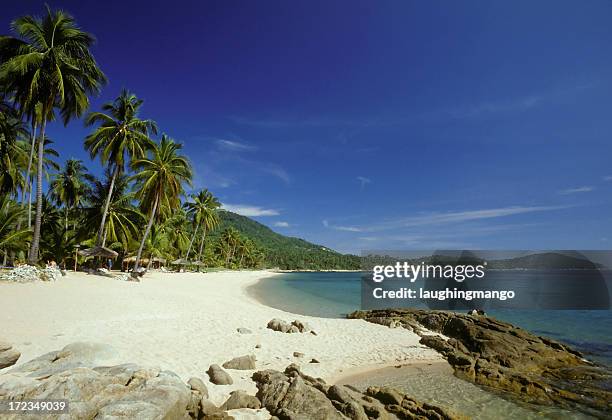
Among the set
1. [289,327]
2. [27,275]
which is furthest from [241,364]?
[27,275]

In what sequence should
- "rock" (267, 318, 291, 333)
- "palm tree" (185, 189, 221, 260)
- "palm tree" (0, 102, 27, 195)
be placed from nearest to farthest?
1. "rock" (267, 318, 291, 333)
2. "palm tree" (0, 102, 27, 195)
3. "palm tree" (185, 189, 221, 260)

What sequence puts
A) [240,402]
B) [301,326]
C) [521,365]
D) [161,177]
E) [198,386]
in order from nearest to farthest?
[240,402] → [198,386] → [521,365] → [301,326] → [161,177]

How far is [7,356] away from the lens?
6.52 meters

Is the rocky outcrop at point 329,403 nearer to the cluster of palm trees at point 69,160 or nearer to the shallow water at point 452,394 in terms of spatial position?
the shallow water at point 452,394

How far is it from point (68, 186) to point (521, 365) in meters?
48.3

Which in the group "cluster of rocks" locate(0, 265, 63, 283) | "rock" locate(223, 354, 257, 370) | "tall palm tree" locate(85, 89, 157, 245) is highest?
"tall palm tree" locate(85, 89, 157, 245)

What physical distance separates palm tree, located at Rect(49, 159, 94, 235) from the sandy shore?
29.9 metres

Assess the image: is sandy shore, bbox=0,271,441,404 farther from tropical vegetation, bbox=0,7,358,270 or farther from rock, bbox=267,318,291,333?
tropical vegetation, bbox=0,7,358,270

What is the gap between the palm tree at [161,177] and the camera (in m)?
28.4

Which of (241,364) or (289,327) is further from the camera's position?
(289,327)

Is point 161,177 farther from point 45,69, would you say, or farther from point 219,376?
point 219,376

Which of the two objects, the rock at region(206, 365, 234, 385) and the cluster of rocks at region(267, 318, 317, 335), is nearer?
the rock at region(206, 365, 234, 385)

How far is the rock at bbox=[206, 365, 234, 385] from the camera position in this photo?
7.18 meters

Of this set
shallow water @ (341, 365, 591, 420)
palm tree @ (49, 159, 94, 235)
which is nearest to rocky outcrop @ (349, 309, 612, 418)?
shallow water @ (341, 365, 591, 420)
